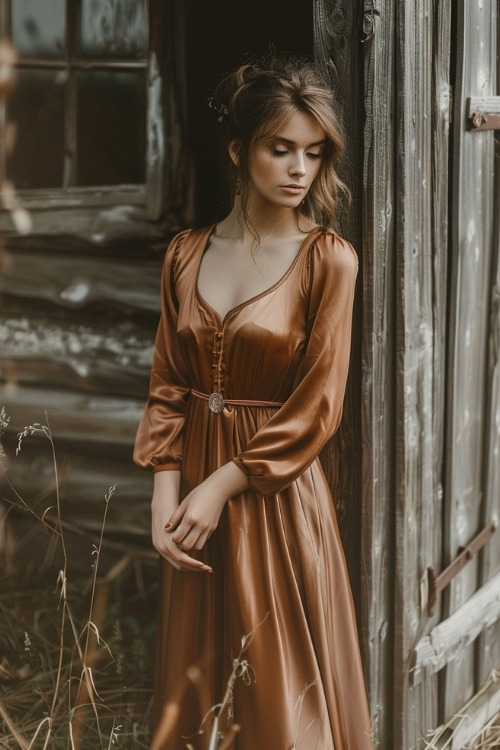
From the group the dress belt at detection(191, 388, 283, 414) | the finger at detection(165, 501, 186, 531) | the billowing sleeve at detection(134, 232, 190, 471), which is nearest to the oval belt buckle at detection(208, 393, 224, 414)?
the dress belt at detection(191, 388, 283, 414)

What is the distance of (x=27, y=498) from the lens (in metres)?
3.44

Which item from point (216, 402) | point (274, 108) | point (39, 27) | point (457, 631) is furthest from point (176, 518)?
point (39, 27)

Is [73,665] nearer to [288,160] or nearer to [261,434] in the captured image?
[261,434]

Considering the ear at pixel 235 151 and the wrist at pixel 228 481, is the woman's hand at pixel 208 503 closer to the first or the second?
the wrist at pixel 228 481

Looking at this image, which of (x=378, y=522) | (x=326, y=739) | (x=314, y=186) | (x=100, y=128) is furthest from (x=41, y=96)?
(x=326, y=739)

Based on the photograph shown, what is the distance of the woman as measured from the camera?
214cm

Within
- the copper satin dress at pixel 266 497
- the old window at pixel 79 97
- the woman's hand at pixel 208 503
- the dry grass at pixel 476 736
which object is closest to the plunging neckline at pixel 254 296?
the copper satin dress at pixel 266 497

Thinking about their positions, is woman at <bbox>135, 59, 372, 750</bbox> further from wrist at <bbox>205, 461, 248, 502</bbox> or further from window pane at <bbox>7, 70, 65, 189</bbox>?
window pane at <bbox>7, 70, 65, 189</bbox>

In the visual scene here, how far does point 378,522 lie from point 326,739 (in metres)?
0.57

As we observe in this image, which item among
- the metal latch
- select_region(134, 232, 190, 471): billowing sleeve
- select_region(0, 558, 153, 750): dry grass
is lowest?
select_region(0, 558, 153, 750): dry grass

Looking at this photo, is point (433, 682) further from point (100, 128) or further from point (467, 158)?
point (100, 128)

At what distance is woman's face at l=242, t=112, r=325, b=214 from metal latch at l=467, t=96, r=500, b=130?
27.6 inches

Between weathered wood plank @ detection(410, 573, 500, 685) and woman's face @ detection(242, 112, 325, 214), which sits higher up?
woman's face @ detection(242, 112, 325, 214)

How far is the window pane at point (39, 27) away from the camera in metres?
3.06
